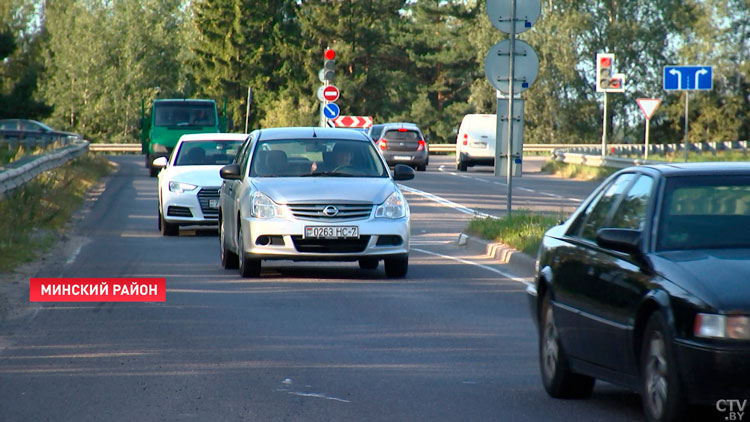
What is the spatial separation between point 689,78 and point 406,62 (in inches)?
2207

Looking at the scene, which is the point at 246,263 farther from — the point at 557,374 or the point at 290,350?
the point at 557,374

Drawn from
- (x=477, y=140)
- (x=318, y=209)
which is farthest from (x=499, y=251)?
(x=477, y=140)

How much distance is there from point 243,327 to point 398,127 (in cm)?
3672

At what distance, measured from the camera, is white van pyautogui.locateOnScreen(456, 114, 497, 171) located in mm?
45656

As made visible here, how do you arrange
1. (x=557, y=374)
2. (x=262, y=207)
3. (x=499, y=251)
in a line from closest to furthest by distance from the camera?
(x=557, y=374) < (x=262, y=207) < (x=499, y=251)

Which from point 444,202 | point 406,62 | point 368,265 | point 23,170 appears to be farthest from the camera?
point 406,62

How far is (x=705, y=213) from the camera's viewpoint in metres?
6.89

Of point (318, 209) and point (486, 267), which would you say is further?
point (486, 267)

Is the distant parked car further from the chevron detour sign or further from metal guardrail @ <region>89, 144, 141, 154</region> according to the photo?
the chevron detour sign

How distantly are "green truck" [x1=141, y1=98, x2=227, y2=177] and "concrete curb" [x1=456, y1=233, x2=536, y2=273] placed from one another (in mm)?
22201

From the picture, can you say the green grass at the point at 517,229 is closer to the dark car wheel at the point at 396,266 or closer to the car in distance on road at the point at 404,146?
the dark car wheel at the point at 396,266

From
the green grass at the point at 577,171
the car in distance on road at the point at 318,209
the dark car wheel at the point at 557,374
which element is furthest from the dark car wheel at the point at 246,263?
the green grass at the point at 577,171

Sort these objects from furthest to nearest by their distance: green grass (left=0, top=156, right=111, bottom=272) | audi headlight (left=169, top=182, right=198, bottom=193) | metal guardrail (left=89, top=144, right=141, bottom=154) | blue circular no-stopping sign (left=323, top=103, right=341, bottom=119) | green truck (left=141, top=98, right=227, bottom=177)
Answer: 1. metal guardrail (left=89, top=144, right=141, bottom=154)
2. green truck (left=141, top=98, right=227, bottom=177)
3. blue circular no-stopping sign (left=323, top=103, right=341, bottom=119)
4. audi headlight (left=169, top=182, right=198, bottom=193)
5. green grass (left=0, top=156, right=111, bottom=272)

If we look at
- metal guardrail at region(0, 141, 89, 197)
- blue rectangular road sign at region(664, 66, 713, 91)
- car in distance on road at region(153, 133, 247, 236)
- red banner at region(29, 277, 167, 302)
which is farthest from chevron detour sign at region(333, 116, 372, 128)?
red banner at region(29, 277, 167, 302)
